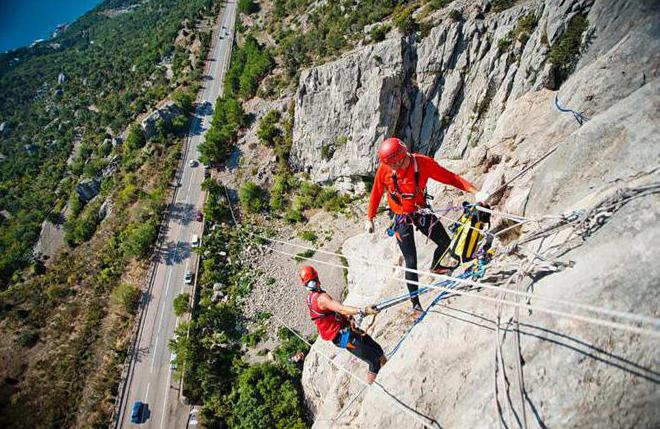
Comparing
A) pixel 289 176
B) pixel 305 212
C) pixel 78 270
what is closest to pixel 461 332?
pixel 305 212

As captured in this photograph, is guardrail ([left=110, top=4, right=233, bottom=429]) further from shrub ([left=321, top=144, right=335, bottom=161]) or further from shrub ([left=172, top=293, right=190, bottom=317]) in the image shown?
shrub ([left=321, top=144, right=335, bottom=161])

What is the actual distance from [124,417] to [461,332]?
29.0 metres

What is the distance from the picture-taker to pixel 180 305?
1122 inches

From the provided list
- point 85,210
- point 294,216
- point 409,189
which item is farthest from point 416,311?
point 85,210

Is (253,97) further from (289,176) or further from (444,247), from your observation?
(444,247)

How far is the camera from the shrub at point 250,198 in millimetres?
34772

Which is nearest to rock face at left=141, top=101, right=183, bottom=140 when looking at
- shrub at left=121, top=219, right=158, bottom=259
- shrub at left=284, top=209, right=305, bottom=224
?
shrub at left=121, top=219, right=158, bottom=259

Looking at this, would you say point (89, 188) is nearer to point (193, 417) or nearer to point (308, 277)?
point (193, 417)

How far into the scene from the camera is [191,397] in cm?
2348

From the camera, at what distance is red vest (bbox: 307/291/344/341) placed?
652cm

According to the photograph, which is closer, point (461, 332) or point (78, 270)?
point (461, 332)

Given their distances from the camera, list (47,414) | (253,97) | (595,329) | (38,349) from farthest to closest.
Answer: (253,97)
(38,349)
(47,414)
(595,329)

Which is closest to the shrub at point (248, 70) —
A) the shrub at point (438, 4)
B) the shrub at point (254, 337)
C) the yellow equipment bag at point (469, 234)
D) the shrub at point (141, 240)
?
the shrub at point (141, 240)

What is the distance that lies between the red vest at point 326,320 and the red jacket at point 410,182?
232 centimetres
